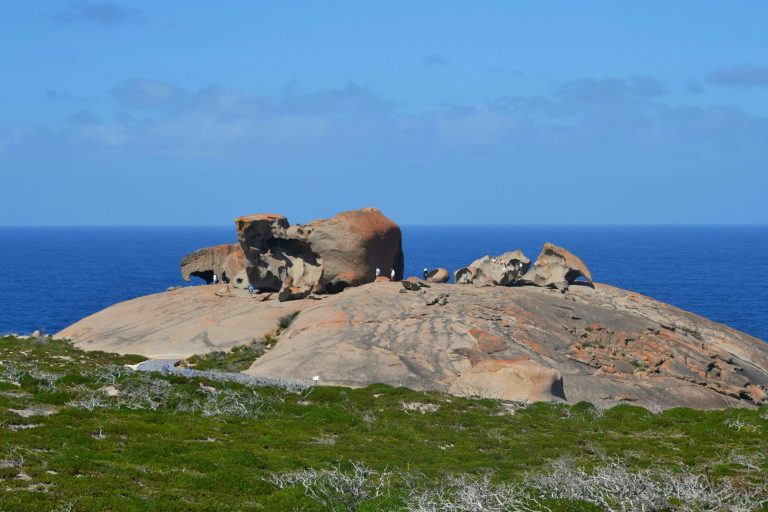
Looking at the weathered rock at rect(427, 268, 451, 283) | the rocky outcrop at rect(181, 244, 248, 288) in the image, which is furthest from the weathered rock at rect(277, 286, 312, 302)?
the weathered rock at rect(427, 268, 451, 283)

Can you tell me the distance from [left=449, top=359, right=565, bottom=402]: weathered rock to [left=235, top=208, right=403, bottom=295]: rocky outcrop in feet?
70.9

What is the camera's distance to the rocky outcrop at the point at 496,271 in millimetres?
69688

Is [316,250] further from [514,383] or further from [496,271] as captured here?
[514,383]

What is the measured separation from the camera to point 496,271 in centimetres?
7006

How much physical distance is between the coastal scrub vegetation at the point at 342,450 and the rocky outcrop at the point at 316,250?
895 inches

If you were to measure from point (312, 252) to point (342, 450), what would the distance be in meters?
39.1

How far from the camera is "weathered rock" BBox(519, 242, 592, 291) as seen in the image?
Answer: 71.6 meters

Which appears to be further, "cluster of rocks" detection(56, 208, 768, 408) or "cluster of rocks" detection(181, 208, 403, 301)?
"cluster of rocks" detection(181, 208, 403, 301)

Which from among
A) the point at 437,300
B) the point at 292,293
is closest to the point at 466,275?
the point at 437,300

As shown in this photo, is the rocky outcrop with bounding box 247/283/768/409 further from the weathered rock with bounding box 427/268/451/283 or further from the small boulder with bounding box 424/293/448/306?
the weathered rock with bounding box 427/268/451/283

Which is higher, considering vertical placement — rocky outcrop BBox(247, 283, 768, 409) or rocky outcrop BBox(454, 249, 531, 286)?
rocky outcrop BBox(454, 249, 531, 286)

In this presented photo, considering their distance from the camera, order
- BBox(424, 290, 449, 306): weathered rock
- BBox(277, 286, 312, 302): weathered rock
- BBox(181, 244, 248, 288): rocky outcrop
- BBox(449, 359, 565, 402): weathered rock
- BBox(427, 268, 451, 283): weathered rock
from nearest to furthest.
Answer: BBox(449, 359, 565, 402): weathered rock
BBox(424, 290, 449, 306): weathered rock
BBox(277, 286, 312, 302): weathered rock
BBox(427, 268, 451, 283): weathered rock
BBox(181, 244, 248, 288): rocky outcrop

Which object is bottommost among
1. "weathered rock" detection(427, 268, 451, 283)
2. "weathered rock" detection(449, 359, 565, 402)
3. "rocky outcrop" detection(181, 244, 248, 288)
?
"weathered rock" detection(449, 359, 565, 402)

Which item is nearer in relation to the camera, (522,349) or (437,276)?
(522,349)
